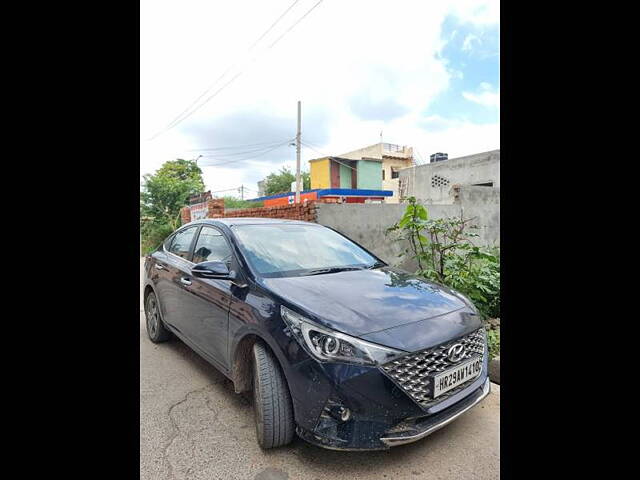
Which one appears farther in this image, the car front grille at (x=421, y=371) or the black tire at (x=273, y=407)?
the black tire at (x=273, y=407)

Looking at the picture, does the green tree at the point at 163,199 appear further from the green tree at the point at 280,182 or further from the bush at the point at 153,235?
the green tree at the point at 280,182

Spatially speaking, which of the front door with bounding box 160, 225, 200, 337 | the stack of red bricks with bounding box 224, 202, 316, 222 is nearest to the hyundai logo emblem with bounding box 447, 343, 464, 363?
the front door with bounding box 160, 225, 200, 337

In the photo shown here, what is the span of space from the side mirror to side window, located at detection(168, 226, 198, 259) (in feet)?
3.21

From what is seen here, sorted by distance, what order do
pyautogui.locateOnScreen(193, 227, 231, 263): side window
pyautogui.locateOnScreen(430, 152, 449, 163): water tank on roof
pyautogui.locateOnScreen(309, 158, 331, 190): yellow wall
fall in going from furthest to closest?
1. pyautogui.locateOnScreen(309, 158, 331, 190): yellow wall
2. pyautogui.locateOnScreen(430, 152, 449, 163): water tank on roof
3. pyautogui.locateOnScreen(193, 227, 231, 263): side window

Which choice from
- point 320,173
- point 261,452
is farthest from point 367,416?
point 320,173

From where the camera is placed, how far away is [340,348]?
171cm

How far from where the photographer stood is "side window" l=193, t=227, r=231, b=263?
8.99ft

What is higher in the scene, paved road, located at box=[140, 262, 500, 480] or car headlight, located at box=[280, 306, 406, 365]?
car headlight, located at box=[280, 306, 406, 365]

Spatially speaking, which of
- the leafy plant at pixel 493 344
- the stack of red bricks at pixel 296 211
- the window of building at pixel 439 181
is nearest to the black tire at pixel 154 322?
the stack of red bricks at pixel 296 211

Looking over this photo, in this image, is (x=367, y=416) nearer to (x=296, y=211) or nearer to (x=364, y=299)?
(x=364, y=299)

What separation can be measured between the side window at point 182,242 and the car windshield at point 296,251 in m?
0.75

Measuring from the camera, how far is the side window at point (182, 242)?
3393 millimetres

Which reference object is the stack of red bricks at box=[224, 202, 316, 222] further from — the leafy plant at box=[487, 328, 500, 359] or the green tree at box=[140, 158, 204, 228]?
the green tree at box=[140, 158, 204, 228]
